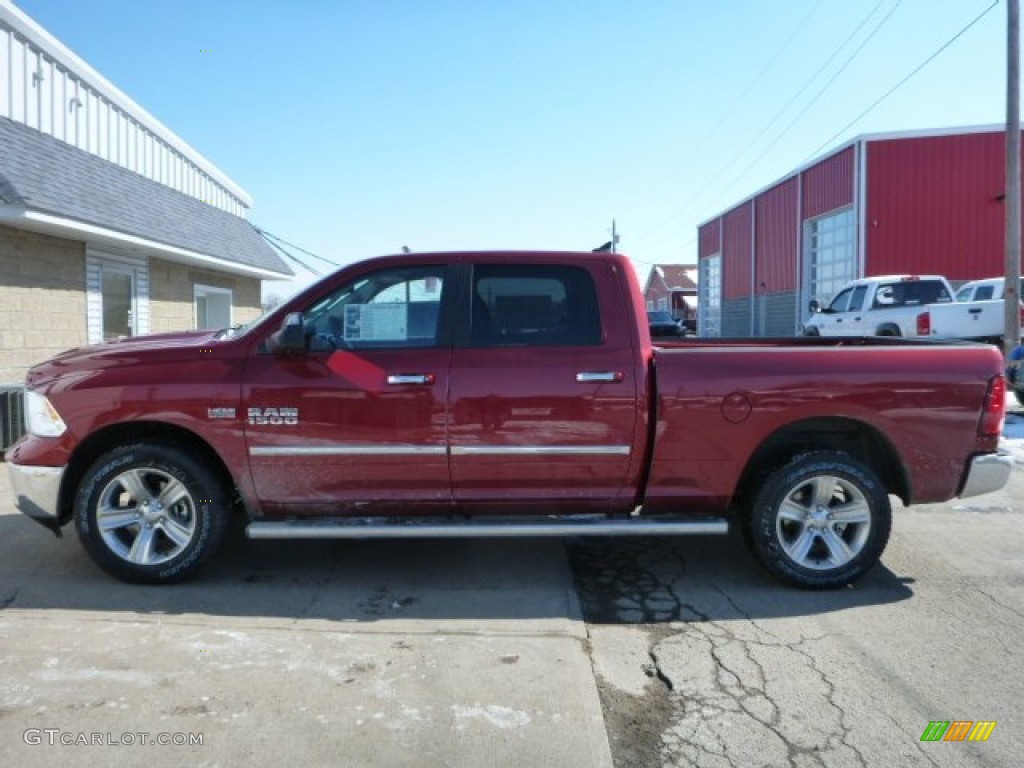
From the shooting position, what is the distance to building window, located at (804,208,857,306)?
73.2 feet

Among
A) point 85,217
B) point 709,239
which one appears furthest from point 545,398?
point 709,239

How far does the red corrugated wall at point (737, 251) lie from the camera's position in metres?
31.6

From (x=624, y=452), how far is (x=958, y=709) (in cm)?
197

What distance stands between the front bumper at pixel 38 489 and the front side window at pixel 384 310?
1696 millimetres

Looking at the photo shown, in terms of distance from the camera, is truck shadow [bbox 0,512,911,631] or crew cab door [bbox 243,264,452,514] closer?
truck shadow [bbox 0,512,911,631]

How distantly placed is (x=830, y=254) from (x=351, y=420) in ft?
74.2

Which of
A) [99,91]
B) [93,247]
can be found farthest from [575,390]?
[99,91]

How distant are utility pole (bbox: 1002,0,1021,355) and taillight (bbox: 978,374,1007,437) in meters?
10.1

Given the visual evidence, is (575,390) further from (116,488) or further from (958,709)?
(116,488)

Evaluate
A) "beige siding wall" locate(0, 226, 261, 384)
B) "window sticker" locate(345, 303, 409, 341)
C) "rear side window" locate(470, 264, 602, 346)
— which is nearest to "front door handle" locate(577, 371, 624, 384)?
"rear side window" locate(470, 264, 602, 346)

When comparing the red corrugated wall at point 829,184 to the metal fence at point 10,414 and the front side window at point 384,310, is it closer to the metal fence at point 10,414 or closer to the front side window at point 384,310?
the front side window at point 384,310

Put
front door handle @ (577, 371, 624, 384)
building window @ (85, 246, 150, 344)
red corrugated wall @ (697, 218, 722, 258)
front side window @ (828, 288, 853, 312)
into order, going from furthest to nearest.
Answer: red corrugated wall @ (697, 218, 722, 258) < front side window @ (828, 288, 853, 312) < building window @ (85, 246, 150, 344) < front door handle @ (577, 371, 624, 384)

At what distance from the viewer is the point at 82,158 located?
36.4 feet

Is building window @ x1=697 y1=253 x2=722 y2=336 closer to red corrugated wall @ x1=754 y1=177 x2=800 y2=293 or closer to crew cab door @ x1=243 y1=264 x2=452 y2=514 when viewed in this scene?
red corrugated wall @ x1=754 y1=177 x2=800 y2=293
